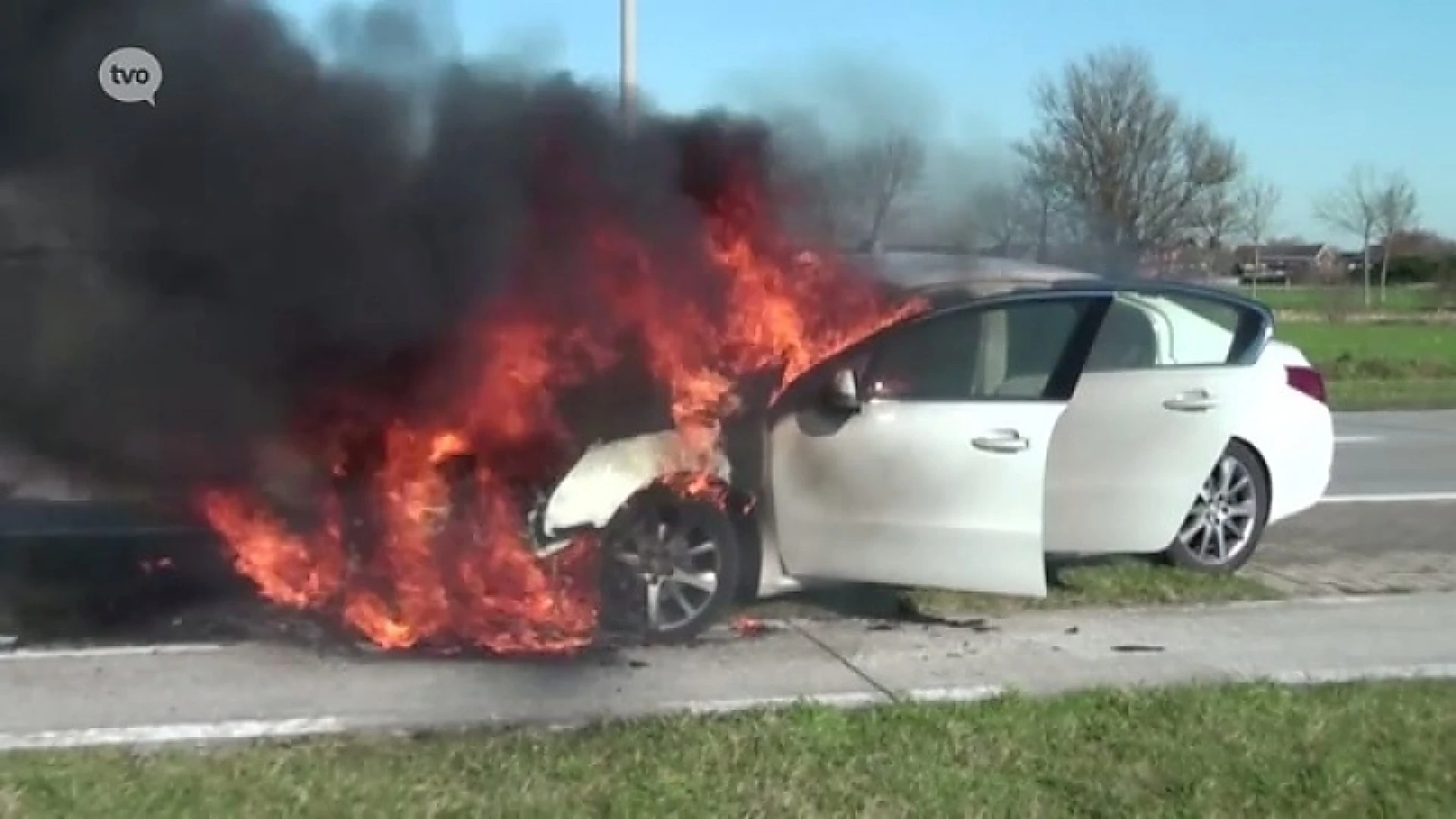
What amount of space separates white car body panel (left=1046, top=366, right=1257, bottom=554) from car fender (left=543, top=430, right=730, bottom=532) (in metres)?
1.85

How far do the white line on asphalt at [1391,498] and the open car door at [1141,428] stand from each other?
3.69 m

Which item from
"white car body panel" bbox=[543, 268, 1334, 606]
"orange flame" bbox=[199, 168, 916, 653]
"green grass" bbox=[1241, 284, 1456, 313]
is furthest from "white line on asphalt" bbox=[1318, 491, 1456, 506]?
"green grass" bbox=[1241, 284, 1456, 313]

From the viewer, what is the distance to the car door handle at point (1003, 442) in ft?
24.8

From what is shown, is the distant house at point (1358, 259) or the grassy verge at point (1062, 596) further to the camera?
the distant house at point (1358, 259)

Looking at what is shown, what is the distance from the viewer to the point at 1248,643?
7.59 meters

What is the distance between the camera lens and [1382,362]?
27.3 m

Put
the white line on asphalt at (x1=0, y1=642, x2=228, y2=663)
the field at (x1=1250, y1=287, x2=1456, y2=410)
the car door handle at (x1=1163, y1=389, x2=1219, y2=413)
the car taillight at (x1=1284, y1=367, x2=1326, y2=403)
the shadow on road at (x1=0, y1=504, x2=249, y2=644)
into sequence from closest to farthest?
the white line on asphalt at (x1=0, y1=642, x2=228, y2=663), the shadow on road at (x1=0, y1=504, x2=249, y2=644), the car door handle at (x1=1163, y1=389, x2=1219, y2=413), the car taillight at (x1=1284, y1=367, x2=1326, y2=403), the field at (x1=1250, y1=287, x2=1456, y2=410)

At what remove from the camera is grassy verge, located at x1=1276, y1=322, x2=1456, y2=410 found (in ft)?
74.2

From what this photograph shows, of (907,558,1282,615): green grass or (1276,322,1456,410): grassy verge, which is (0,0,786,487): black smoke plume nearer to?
(907,558,1282,615): green grass

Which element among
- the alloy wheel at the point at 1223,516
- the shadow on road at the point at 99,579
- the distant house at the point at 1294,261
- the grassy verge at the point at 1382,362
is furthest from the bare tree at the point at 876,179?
the distant house at the point at 1294,261

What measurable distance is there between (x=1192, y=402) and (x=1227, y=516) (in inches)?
32.6

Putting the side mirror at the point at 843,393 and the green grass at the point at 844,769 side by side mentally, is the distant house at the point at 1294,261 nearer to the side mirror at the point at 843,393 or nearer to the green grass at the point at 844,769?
the side mirror at the point at 843,393

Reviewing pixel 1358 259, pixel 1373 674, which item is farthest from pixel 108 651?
pixel 1358 259

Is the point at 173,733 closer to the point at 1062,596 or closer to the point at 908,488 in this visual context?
the point at 908,488
